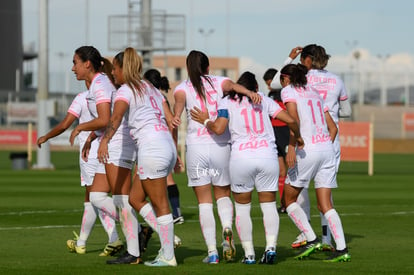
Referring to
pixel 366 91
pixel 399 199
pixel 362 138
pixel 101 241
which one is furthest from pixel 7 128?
pixel 101 241

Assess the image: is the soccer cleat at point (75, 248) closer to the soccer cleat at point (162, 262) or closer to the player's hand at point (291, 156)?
the soccer cleat at point (162, 262)

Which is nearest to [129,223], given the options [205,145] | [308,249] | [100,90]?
[205,145]

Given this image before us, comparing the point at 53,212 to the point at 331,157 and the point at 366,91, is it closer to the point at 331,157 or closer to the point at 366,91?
the point at 331,157

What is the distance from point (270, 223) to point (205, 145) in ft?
3.45

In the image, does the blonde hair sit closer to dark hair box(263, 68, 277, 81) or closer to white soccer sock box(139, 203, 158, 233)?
white soccer sock box(139, 203, 158, 233)

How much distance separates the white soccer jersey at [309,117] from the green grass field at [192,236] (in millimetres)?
1277

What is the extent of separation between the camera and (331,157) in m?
11.4

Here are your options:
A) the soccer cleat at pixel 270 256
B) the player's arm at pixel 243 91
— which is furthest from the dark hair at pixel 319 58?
the soccer cleat at pixel 270 256

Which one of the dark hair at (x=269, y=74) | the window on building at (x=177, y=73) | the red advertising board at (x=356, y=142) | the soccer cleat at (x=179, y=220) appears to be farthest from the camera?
the window on building at (x=177, y=73)

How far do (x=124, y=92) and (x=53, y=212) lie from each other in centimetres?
832

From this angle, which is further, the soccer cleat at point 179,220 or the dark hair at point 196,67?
the soccer cleat at point 179,220

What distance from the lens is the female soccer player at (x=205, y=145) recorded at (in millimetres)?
10828

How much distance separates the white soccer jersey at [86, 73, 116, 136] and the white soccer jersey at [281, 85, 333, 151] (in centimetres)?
189

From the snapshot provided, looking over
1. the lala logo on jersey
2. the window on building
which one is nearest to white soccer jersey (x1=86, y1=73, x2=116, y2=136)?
the lala logo on jersey
